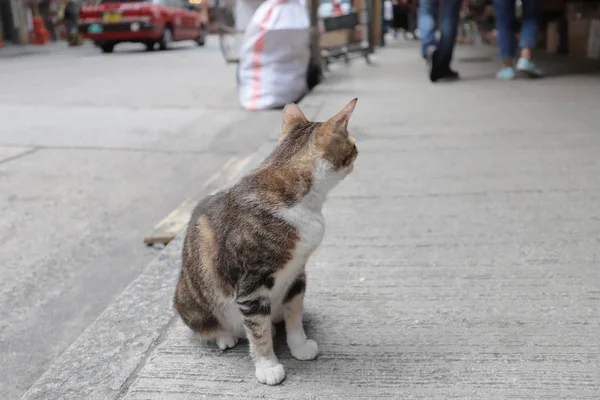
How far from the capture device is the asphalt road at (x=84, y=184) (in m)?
2.90

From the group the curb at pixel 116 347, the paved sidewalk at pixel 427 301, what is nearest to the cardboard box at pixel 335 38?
the paved sidewalk at pixel 427 301

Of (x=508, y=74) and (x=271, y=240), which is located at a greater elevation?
(x=271, y=240)

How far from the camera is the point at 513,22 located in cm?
742

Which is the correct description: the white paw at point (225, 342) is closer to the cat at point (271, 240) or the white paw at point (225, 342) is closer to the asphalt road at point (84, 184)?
the cat at point (271, 240)

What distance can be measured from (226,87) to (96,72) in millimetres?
4115

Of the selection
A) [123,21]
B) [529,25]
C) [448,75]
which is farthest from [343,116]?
[123,21]

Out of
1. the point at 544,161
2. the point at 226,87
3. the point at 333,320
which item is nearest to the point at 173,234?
the point at 333,320

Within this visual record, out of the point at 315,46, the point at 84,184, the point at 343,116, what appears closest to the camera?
the point at 343,116

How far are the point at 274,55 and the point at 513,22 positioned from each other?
116 inches

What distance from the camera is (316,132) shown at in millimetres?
1849

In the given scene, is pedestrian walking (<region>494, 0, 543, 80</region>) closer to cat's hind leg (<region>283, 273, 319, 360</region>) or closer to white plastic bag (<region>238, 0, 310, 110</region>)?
white plastic bag (<region>238, 0, 310, 110</region>)

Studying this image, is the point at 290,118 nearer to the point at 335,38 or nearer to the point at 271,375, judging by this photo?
the point at 271,375

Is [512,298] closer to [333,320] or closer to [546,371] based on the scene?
[546,371]

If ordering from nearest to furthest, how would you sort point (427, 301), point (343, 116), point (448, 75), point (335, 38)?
point (343, 116) < point (427, 301) < point (448, 75) < point (335, 38)
